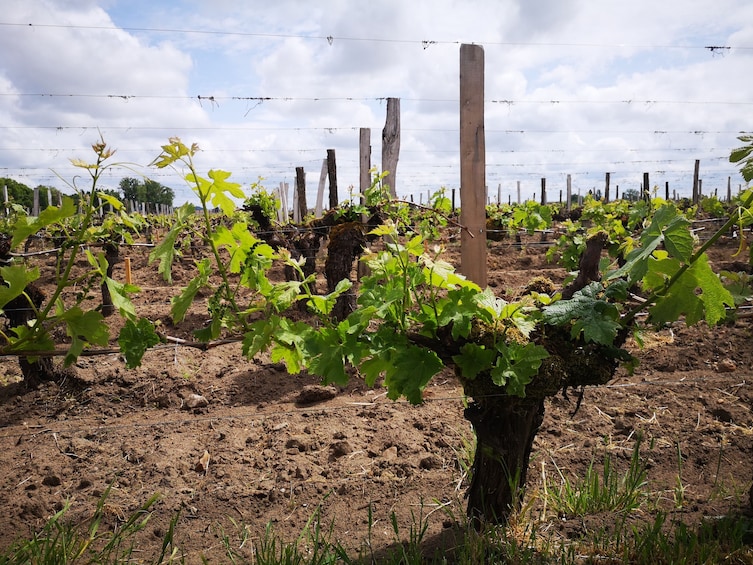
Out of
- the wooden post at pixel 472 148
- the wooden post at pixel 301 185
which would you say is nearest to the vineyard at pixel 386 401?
the wooden post at pixel 472 148

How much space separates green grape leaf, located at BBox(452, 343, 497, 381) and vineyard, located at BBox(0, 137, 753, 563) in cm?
1

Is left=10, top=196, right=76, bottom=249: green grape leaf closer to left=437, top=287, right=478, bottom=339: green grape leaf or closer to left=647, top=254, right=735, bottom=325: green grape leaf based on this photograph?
left=437, top=287, right=478, bottom=339: green grape leaf

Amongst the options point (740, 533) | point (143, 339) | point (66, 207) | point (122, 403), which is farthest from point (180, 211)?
point (122, 403)


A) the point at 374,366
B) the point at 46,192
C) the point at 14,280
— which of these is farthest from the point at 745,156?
the point at 46,192

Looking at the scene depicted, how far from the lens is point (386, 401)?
4164 mm

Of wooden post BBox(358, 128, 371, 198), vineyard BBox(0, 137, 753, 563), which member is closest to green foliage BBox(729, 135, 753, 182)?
vineyard BBox(0, 137, 753, 563)

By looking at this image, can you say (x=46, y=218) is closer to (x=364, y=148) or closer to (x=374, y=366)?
(x=374, y=366)

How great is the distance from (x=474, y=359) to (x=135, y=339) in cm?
114

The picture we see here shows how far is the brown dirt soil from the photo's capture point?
2.74 meters

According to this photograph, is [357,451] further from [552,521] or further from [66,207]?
[66,207]

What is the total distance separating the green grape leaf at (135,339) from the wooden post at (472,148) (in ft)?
7.46

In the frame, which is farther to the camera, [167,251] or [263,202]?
[263,202]

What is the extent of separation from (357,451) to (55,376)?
9.55ft

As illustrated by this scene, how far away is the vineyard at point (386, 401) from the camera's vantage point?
1.83 m
